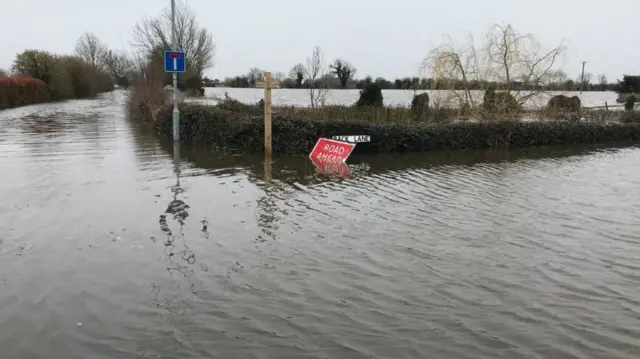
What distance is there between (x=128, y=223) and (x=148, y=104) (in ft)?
→ 68.1

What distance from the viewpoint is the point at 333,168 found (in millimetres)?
12828

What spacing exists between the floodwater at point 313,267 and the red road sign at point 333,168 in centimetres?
91

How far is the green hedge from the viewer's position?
1505 centimetres

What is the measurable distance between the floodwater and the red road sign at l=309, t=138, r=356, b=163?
2.55 m

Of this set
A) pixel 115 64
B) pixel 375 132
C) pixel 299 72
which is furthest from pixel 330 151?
pixel 115 64

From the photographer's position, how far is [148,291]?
16.5ft

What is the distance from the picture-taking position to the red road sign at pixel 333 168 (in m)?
12.0

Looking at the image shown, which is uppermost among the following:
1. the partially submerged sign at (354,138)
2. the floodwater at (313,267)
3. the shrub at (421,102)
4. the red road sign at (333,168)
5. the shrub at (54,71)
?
the shrub at (54,71)

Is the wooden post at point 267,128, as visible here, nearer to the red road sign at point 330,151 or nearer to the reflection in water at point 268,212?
the red road sign at point 330,151

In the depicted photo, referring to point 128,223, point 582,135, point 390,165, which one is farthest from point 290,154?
point 582,135

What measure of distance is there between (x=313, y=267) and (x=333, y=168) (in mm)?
7163

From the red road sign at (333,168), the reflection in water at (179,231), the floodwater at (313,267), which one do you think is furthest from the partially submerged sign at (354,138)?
the reflection in water at (179,231)

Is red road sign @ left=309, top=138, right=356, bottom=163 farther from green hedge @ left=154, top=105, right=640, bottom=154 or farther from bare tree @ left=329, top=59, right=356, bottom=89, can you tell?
bare tree @ left=329, top=59, right=356, bottom=89

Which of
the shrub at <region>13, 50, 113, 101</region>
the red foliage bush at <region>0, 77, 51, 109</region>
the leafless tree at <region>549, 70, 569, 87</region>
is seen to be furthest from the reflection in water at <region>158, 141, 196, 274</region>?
the shrub at <region>13, 50, 113, 101</region>
